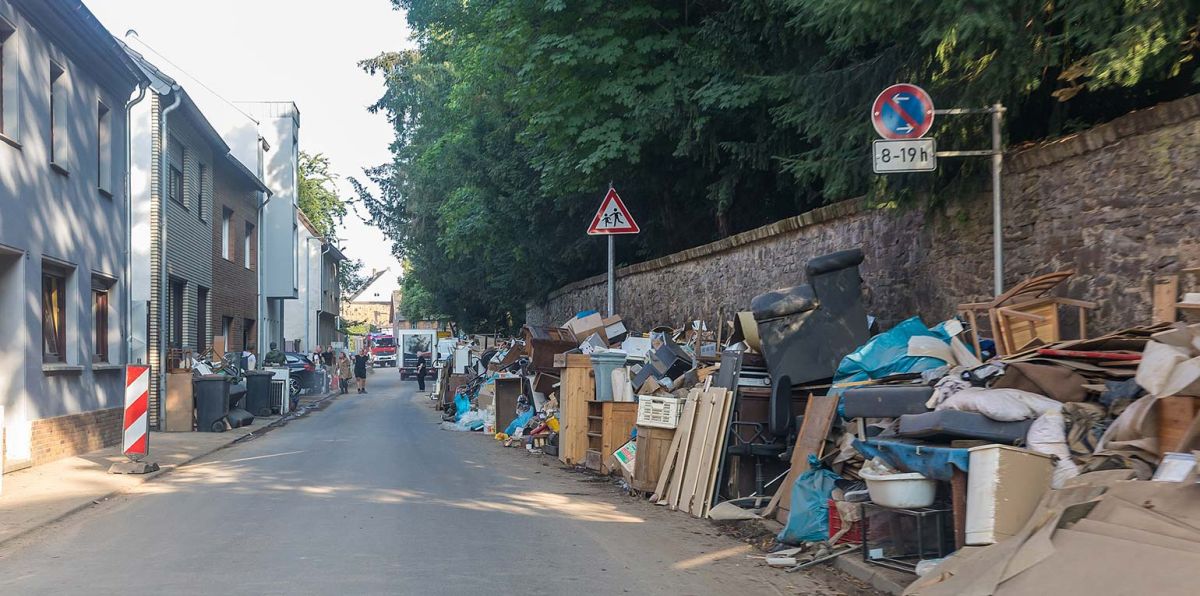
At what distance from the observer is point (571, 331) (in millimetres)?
18203

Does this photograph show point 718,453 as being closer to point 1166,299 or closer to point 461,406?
point 1166,299

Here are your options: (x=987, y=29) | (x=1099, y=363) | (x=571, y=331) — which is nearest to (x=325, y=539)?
(x=1099, y=363)

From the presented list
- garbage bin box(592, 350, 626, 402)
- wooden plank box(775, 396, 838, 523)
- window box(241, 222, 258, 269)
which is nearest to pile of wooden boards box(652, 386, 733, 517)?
wooden plank box(775, 396, 838, 523)

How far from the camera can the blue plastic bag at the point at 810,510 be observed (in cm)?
786

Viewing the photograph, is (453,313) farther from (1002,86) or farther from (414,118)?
(1002,86)

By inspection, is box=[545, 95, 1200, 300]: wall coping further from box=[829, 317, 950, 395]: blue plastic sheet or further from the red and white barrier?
the red and white barrier

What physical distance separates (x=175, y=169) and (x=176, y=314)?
3.35 metres

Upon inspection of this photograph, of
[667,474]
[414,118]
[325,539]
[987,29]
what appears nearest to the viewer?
[987,29]

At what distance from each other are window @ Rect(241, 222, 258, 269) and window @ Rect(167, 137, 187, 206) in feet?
25.3

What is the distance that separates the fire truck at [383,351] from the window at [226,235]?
55.1 m

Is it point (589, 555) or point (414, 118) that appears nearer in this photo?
point (589, 555)

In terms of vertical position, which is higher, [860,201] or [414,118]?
[414,118]

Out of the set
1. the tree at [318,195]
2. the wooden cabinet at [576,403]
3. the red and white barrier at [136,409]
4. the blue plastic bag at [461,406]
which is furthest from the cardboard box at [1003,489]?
the tree at [318,195]

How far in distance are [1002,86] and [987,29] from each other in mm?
765
